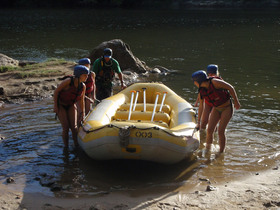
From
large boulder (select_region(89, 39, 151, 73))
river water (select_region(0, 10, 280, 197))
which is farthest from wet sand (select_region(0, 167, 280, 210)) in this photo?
large boulder (select_region(89, 39, 151, 73))

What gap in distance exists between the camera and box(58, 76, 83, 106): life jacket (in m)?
6.03

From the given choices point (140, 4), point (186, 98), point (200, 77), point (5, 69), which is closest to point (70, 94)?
point (200, 77)

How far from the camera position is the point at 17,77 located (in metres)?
→ 10.9

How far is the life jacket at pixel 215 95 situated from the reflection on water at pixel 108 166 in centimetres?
99

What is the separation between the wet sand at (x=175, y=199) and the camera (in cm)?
456

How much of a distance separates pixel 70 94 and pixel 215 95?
2.35 m

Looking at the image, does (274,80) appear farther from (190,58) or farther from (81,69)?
(81,69)

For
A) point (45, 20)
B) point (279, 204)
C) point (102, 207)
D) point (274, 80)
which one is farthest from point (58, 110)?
point (45, 20)

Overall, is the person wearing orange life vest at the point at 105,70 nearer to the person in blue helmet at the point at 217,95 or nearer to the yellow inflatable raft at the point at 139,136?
the yellow inflatable raft at the point at 139,136

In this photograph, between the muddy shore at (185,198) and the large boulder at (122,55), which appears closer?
the muddy shore at (185,198)

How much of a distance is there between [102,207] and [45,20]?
30330 millimetres

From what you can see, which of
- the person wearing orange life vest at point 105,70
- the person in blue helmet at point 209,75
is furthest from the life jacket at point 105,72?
the person in blue helmet at point 209,75

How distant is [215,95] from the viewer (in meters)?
5.91

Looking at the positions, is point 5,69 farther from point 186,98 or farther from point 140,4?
point 140,4
